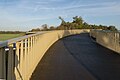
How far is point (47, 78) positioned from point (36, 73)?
113cm

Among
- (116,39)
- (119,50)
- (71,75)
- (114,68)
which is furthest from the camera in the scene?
(116,39)

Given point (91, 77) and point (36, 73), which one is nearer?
point (91, 77)

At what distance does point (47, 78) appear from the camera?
9.16 m

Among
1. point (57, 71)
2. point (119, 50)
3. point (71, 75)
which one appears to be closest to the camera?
point (71, 75)

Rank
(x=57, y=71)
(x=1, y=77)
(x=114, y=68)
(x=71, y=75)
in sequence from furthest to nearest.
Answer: (x=114, y=68) → (x=57, y=71) → (x=71, y=75) → (x=1, y=77)

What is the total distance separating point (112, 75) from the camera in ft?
33.3

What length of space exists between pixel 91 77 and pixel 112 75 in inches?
45.0

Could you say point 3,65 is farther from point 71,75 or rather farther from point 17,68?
point 71,75

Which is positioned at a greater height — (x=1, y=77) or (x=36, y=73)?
(x=1, y=77)

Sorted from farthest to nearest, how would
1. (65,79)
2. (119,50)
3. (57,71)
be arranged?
(119,50), (57,71), (65,79)

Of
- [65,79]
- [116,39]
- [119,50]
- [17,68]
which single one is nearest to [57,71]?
[65,79]

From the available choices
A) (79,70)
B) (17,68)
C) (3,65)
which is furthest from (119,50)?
(3,65)

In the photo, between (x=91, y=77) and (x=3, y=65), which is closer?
(x=3, y=65)

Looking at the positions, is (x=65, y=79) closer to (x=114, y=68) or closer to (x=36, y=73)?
(x=36, y=73)
